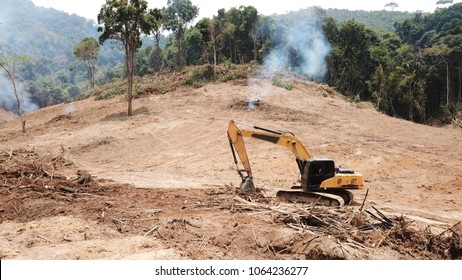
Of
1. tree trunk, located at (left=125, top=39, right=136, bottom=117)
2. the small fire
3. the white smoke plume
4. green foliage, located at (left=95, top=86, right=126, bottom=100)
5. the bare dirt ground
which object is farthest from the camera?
the white smoke plume

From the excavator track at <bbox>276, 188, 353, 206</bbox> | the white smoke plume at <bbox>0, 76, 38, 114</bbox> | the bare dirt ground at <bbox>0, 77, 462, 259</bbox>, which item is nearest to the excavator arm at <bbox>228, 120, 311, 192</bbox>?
the excavator track at <bbox>276, 188, 353, 206</bbox>

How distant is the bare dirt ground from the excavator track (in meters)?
0.29

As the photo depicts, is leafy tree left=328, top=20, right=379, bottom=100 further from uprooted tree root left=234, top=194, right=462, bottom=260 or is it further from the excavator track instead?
uprooted tree root left=234, top=194, right=462, bottom=260

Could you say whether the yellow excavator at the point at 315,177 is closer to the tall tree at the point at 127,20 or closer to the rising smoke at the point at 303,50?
the tall tree at the point at 127,20

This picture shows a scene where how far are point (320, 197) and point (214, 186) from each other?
3907 millimetres

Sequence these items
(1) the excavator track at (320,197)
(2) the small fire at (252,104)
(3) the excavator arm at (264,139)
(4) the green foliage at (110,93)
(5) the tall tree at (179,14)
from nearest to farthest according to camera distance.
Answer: (1) the excavator track at (320,197)
(3) the excavator arm at (264,139)
(2) the small fire at (252,104)
(4) the green foliage at (110,93)
(5) the tall tree at (179,14)

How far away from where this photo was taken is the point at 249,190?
9.69 metres

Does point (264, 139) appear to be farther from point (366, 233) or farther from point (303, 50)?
point (303, 50)

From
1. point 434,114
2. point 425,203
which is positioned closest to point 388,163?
point 425,203

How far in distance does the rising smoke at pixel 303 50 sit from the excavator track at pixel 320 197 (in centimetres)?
2257

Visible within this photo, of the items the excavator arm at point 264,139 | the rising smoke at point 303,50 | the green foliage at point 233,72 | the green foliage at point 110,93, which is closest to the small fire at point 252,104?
the green foliage at point 233,72

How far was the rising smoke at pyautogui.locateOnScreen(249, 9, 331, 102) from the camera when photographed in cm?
3291

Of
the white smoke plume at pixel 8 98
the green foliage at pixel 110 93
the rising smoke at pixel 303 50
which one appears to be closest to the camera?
the green foliage at pixel 110 93

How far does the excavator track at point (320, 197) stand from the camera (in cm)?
866
